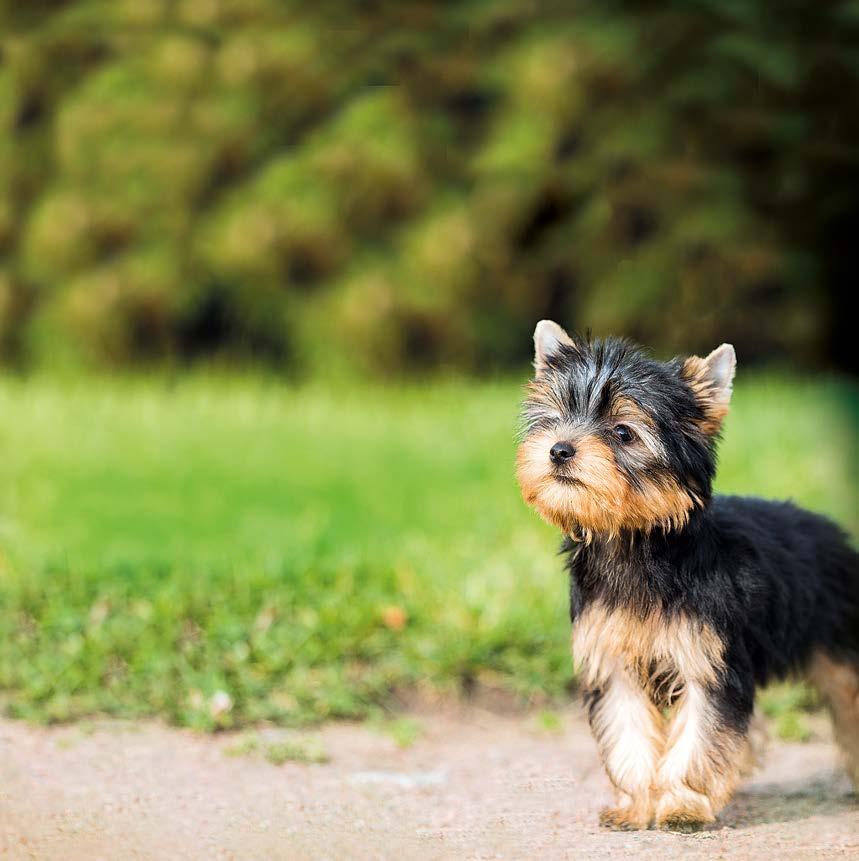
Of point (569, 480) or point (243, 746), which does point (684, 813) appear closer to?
point (569, 480)

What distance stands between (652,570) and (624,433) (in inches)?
18.1

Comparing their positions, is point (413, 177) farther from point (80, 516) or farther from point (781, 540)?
point (781, 540)

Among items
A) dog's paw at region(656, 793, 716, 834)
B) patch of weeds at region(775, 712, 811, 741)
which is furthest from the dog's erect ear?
patch of weeds at region(775, 712, 811, 741)

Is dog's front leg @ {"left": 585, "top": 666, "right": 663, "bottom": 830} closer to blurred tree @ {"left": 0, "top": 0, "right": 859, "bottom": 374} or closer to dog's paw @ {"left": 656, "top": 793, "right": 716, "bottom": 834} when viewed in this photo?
dog's paw @ {"left": 656, "top": 793, "right": 716, "bottom": 834}

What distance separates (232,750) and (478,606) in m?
1.54

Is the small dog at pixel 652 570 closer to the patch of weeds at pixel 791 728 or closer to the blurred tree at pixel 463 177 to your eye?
the patch of weeds at pixel 791 728

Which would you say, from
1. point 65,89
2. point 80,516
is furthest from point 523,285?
point 80,516

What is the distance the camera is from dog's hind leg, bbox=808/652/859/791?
4996 mm

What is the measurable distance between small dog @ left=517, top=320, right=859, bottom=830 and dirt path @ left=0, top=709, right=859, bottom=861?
245 millimetres

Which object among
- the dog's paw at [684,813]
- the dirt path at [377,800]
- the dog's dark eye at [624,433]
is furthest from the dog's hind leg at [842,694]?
the dog's dark eye at [624,433]

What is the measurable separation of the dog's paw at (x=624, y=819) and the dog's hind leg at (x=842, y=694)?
3.22 feet

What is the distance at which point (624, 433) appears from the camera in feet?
13.5

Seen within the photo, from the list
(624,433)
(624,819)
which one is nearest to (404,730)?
(624,819)

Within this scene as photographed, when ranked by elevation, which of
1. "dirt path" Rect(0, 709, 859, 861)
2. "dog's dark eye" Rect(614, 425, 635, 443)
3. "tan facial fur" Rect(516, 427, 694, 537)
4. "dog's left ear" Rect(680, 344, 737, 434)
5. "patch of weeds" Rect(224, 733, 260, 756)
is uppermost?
"dog's left ear" Rect(680, 344, 737, 434)
